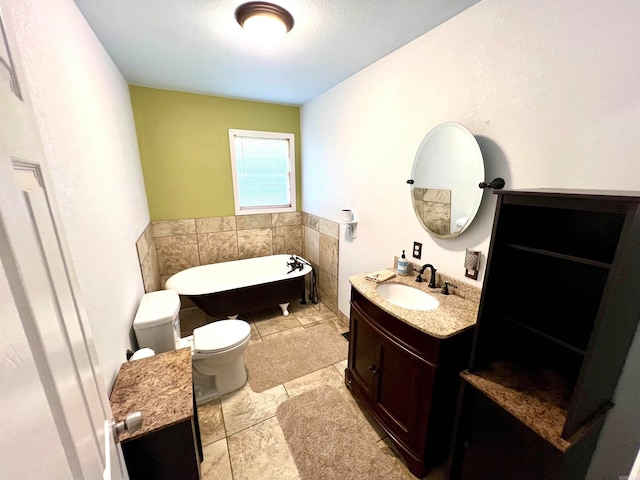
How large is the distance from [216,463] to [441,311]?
1590 millimetres

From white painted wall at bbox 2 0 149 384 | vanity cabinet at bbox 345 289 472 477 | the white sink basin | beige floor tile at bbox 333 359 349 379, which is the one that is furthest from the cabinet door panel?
white painted wall at bbox 2 0 149 384

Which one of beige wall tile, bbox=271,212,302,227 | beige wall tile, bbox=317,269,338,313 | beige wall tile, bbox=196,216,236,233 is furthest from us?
beige wall tile, bbox=271,212,302,227

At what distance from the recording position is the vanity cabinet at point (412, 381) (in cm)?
127

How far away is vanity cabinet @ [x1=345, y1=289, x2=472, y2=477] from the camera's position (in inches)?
49.9

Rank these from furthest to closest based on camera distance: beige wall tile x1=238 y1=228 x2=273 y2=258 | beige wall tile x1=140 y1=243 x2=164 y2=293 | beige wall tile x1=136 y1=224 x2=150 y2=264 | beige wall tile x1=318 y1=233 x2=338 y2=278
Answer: beige wall tile x1=238 y1=228 x2=273 y2=258
beige wall tile x1=318 y1=233 x2=338 y2=278
beige wall tile x1=140 y1=243 x2=164 y2=293
beige wall tile x1=136 y1=224 x2=150 y2=264

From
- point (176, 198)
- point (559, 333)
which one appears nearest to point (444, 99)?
point (559, 333)

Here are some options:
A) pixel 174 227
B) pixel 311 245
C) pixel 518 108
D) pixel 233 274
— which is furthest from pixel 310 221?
pixel 518 108

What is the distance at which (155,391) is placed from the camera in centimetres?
116

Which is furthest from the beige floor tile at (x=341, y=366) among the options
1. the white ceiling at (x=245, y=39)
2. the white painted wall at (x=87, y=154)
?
the white ceiling at (x=245, y=39)

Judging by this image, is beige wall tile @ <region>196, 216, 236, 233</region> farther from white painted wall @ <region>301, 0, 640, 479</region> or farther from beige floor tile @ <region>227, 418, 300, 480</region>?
beige floor tile @ <region>227, 418, 300, 480</region>

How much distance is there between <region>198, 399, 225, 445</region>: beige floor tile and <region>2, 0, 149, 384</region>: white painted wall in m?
0.76

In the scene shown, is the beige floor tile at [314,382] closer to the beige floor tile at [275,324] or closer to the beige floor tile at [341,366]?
the beige floor tile at [341,366]

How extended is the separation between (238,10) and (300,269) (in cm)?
239

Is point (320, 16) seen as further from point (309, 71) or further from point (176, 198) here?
point (176, 198)
